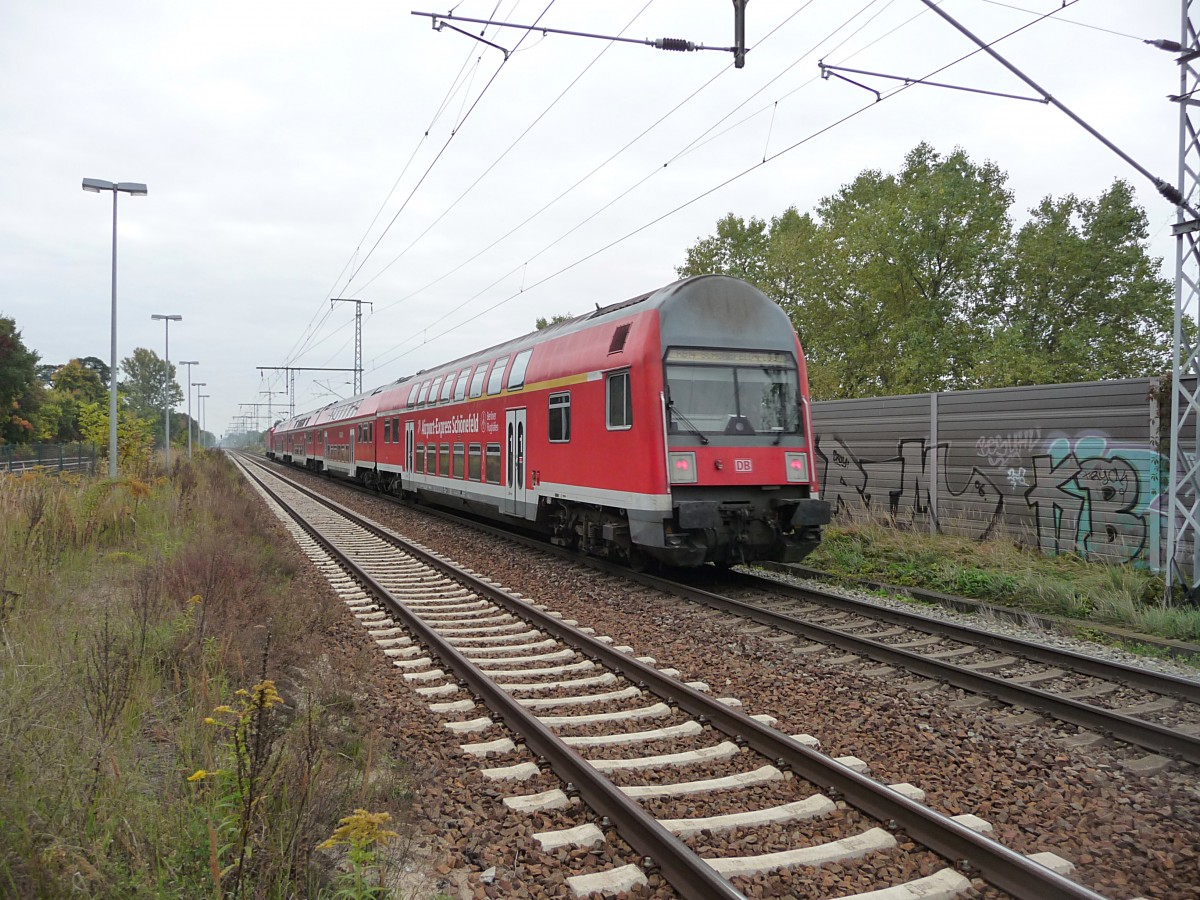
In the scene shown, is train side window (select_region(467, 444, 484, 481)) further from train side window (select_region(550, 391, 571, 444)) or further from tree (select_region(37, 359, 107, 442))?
tree (select_region(37, 359, 107, 442))

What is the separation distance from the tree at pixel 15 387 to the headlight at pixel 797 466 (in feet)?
132

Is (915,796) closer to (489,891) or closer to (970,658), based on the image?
(489,891)

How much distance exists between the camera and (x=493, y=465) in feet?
46.7

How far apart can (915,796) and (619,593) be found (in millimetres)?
5752

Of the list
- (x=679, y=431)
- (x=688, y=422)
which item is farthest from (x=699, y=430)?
(x=679, y=431)

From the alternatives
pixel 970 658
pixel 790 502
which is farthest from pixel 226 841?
pixel 790 502

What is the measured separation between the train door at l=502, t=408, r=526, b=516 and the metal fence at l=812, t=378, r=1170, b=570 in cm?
546

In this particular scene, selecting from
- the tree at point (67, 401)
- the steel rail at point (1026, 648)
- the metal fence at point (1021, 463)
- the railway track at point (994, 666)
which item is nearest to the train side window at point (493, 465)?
the railway track at point (994, 666)

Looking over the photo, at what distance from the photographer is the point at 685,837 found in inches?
148

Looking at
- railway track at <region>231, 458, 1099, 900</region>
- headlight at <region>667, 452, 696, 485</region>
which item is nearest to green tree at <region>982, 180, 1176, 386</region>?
headlight at <region>667, 452, 696, 485</region>

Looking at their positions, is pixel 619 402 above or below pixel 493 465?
above

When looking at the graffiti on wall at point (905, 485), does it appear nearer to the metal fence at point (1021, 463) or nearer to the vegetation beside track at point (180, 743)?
the metal fence at point (1021, 463)

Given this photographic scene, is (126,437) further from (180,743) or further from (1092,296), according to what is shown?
(1092,296)

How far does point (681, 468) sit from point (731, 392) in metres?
1.24
